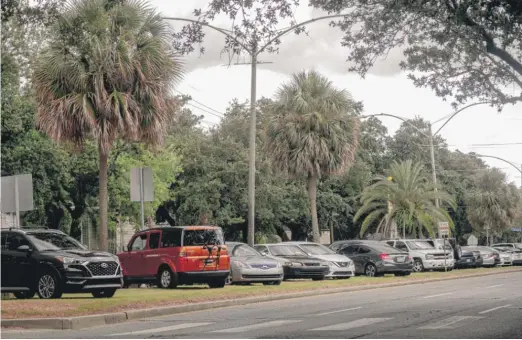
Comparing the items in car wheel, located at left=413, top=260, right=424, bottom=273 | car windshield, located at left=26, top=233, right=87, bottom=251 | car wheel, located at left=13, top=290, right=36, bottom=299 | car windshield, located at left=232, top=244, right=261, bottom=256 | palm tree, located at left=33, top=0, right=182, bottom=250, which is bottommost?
car wheel, located at left=413, top=260, right=424, bottom=273

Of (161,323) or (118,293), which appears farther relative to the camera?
(118,293)

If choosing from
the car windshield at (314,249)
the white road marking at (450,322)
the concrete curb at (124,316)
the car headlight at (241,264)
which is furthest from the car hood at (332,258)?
the white road marking at (450,322)

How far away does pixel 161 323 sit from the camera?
15070 millimetres

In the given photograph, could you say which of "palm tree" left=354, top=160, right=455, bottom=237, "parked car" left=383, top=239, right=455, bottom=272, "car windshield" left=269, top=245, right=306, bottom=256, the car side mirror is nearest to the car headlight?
"car windshield" left=269, top=245, right=306, bottom=256

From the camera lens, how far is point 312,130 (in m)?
38.0

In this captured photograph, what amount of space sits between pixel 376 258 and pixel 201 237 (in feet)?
38.0

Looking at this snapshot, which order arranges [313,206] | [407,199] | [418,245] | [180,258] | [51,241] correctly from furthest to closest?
[407,199] → [418,245] → [313,206] → [180,258] → [51,241]

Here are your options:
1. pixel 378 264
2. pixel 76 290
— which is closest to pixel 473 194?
pixel 378 264

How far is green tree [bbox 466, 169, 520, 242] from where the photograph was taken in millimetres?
70312

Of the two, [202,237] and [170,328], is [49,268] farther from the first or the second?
[170,328]

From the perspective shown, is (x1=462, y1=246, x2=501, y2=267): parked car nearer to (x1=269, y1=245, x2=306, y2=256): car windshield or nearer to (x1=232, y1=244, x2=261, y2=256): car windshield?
(x1=269, y1=245, x2=306, y2=256): car windshield

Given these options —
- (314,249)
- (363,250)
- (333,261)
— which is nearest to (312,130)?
(363,250)

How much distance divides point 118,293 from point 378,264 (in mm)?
14105

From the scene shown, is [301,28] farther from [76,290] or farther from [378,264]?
[378,264]
